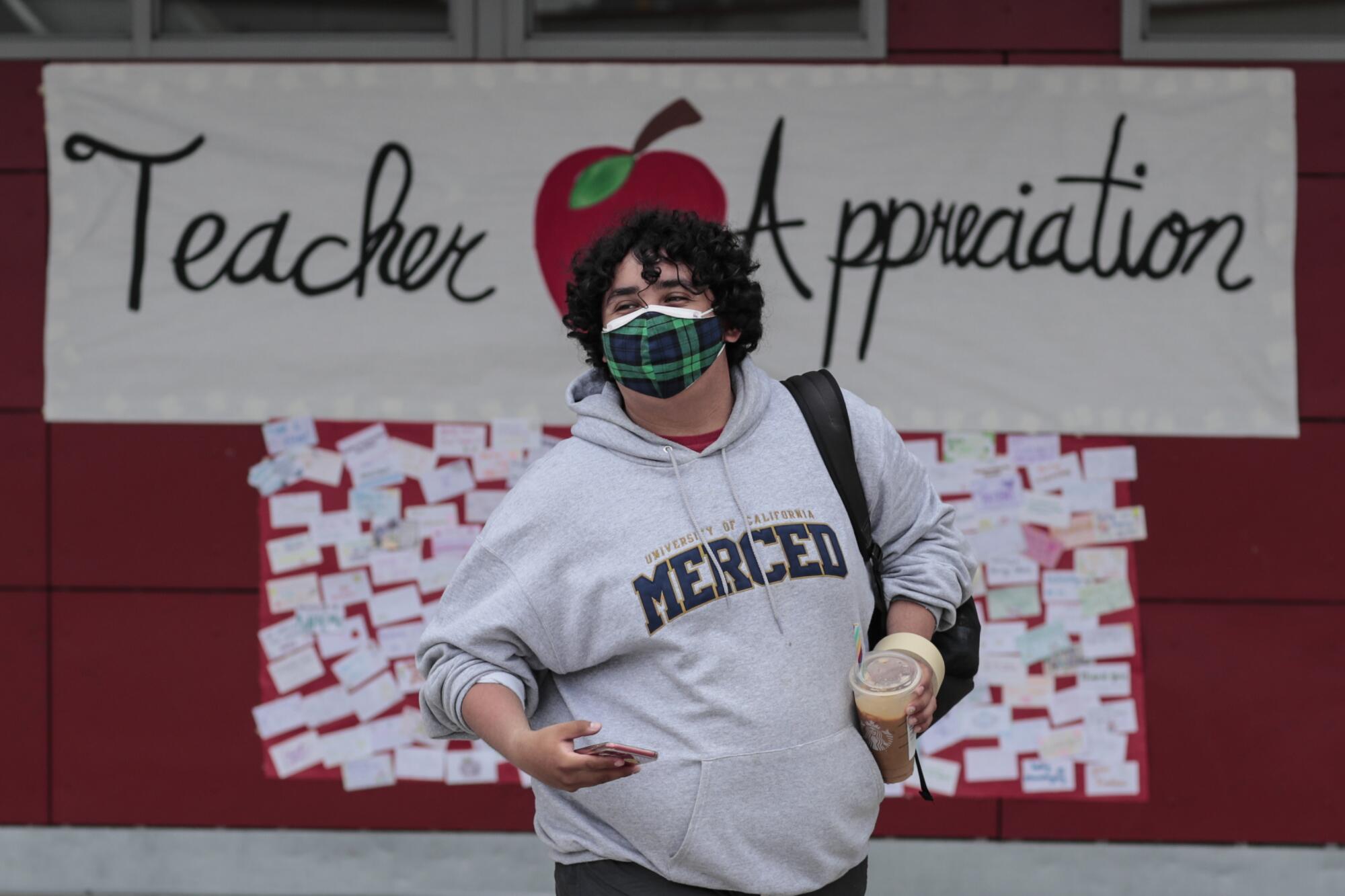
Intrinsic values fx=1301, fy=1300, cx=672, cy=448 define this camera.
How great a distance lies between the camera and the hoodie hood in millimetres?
1989

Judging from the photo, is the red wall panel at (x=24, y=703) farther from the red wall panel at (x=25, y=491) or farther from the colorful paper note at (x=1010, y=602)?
the colorful paper note at (x=1010, y=602)

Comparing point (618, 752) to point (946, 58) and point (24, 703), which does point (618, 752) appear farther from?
point (24, 703)

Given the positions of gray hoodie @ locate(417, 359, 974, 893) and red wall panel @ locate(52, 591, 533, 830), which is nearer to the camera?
gray hoodie @ locate(417, 359, 974, 893)

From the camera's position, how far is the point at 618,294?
2.04 metres

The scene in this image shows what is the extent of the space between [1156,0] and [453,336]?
2366mm

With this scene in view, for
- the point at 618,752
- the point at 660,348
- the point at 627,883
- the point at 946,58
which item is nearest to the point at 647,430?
the point at 660,348

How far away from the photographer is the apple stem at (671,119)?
3.91 meters

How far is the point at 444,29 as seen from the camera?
4.04 metres

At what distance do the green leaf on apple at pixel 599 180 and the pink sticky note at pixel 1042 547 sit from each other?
163 cm

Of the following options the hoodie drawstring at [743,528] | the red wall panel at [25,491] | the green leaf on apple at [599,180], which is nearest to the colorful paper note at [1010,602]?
the green leaf on apple at [599,180]

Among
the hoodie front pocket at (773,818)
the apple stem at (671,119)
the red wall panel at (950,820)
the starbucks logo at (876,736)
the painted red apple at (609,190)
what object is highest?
the apple stem at (671,119)

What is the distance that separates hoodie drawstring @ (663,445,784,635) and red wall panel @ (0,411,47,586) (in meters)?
2.86

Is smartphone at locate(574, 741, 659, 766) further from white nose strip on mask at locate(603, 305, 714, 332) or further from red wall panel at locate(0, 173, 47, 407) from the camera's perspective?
red wall panel at locate(0, 173, 47, 407)

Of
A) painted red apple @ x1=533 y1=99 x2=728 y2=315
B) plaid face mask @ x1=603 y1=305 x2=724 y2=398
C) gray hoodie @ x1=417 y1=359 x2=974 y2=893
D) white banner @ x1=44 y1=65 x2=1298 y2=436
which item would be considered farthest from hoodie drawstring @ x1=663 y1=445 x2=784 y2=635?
painted red apple @ x1=533 y1=99 x2=728 y2=315
